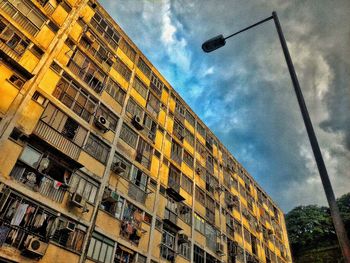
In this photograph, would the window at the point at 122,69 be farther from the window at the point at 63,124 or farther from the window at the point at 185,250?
the window at the point at 185,250

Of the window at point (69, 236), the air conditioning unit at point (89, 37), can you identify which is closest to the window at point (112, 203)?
the window at point (69, 236)

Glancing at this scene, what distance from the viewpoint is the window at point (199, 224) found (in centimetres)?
2409

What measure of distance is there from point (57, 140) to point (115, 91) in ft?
22.6

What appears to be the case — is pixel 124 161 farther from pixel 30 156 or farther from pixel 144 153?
pixel 30 156

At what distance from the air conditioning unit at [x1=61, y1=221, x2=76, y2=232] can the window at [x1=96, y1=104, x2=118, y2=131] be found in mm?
6945

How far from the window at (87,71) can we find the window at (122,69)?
2.06m

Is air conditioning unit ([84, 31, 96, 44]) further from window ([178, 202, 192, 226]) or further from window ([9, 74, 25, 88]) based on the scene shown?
window ([178, 202, 192, 226])

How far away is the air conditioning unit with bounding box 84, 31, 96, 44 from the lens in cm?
1986

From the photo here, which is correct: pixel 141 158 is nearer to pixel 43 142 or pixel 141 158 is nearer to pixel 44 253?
pixel 43 142

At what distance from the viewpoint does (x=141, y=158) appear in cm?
2089

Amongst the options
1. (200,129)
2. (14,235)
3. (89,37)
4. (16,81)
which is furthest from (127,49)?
(14,235)

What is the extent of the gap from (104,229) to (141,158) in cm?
624

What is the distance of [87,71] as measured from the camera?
1905 centimetres

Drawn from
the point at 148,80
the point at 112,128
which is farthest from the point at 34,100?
the point at 148,80
